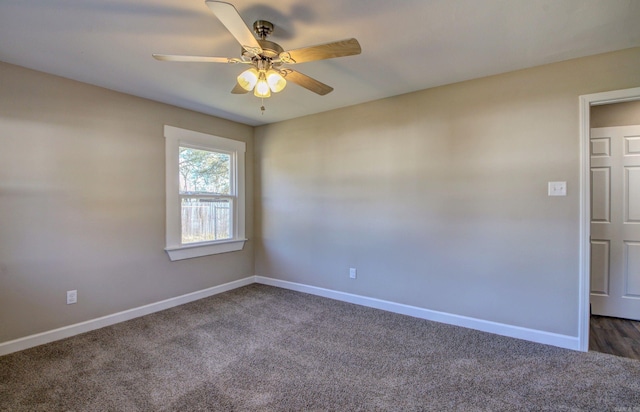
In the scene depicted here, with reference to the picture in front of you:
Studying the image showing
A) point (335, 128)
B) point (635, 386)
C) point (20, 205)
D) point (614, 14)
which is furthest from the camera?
point (335, 128)

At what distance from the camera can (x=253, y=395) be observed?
192cm

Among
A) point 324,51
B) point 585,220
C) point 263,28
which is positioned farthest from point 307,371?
point 585,220

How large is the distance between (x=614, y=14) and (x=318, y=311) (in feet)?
11.0

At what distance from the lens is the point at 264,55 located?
1.87 meters

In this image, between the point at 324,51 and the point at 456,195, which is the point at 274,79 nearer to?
the point at 324,51

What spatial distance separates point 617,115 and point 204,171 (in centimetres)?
471

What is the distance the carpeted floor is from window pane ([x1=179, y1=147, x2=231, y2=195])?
5.36 ft

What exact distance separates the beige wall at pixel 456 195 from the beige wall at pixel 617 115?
1.12m

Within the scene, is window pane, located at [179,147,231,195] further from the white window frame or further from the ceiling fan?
the ceiling fan

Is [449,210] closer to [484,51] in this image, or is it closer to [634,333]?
[484,51]

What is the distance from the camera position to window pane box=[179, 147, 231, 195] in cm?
370

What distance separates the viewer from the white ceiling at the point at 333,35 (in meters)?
1.79

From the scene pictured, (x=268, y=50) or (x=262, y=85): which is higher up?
(x=268, y=50)

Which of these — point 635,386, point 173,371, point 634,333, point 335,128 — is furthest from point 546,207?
point 173,371
